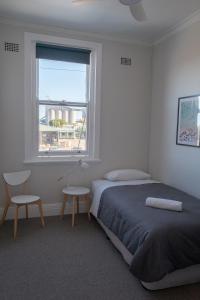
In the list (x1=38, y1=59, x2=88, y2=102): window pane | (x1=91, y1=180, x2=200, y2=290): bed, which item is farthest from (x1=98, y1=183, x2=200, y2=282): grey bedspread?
(x1=38, y1=59, x2=88, y2=102): window pane

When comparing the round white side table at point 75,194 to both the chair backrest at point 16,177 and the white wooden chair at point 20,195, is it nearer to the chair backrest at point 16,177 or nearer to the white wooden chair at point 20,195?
the white wooden chair at point 20,195

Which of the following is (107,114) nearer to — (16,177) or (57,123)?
(57,123)

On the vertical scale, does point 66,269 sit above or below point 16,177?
below

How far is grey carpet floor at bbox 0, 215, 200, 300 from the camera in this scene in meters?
2.02

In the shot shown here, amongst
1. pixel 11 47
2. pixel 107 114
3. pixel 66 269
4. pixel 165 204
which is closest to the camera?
pixel 66 269

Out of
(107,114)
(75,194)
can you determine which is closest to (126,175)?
(75,194)

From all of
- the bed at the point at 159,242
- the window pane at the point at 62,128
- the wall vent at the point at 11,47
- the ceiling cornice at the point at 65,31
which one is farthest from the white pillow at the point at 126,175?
the wall vent at the point at 11,47

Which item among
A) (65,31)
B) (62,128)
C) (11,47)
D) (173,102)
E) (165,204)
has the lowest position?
(165,204)

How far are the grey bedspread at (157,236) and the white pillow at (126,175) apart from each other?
0.98m

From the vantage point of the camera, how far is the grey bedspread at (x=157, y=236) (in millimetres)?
1963

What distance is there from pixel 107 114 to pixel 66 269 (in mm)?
2338

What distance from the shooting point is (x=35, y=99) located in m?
3.59

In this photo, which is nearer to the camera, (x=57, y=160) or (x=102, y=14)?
(x=102, y=14)

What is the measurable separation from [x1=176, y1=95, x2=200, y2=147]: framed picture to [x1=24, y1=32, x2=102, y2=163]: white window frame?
1213mm
